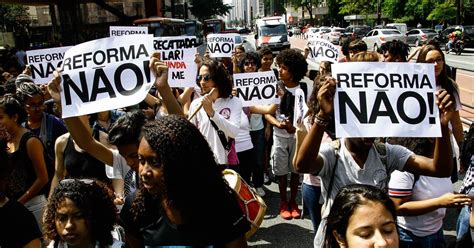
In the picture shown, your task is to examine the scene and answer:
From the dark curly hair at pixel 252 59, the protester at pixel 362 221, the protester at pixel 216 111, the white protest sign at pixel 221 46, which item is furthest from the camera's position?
the white protest sign at pixel 221 46

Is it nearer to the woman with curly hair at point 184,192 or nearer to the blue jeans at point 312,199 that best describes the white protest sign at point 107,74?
the woman with curly hair at point 184,192

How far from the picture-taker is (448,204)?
8.28 feet

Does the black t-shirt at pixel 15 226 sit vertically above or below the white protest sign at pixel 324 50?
below

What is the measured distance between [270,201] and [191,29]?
26.4 m

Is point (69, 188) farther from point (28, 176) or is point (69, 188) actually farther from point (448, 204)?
point (448, 204)

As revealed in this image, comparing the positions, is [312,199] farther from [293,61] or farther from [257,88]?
[257,88]

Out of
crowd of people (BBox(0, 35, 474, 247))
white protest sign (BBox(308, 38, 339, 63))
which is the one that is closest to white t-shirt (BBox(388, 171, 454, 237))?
crowd of people (BBox(0, 35, 474, 247))

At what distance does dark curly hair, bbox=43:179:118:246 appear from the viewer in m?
2.38

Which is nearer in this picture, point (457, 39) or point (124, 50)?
point (124, 50)

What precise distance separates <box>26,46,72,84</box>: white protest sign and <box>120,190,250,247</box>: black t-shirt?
4.10 m

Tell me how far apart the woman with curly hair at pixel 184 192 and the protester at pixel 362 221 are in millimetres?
407

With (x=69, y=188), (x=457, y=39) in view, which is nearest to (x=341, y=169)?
(x=69, y=188)

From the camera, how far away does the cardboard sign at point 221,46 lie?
27.8 feet

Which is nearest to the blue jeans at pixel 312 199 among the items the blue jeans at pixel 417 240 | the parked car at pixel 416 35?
the blue jeans at pixel 417 240
